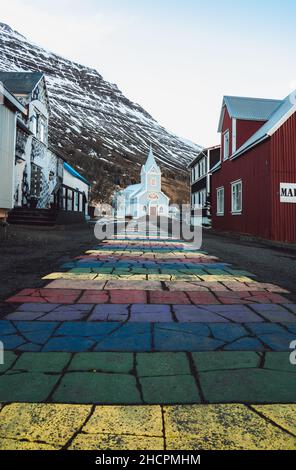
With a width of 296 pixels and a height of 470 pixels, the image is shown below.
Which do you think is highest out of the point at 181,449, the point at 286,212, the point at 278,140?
the point at 278,140

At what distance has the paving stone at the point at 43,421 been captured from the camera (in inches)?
53.1

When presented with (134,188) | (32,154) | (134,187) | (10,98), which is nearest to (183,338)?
(10,98)

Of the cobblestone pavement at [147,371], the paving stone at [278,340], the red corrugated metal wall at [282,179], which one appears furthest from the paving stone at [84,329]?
the red corrugated metal wall at [282,179]

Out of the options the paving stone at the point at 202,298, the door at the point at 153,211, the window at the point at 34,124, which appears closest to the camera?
the paving stone at the point at 202,298

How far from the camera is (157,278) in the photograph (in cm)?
481

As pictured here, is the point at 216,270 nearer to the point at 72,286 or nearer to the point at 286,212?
the point at 72,286

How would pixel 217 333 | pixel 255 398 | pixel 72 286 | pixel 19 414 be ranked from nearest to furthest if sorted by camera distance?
pixel 19 414, pixel 255 398, pixel 217 333, pixel 72 286

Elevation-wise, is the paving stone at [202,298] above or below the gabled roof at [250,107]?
below

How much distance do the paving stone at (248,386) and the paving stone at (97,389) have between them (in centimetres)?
40

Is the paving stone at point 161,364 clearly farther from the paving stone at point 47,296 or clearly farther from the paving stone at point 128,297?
the paving stone at point 47,296

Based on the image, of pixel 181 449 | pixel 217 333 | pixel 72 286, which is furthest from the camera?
pixel 72 286

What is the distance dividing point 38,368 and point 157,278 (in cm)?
299

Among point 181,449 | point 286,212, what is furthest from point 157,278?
point 286,212

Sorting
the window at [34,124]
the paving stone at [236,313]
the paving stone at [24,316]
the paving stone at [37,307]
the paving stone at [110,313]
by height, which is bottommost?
the paving stone at [236,313]
